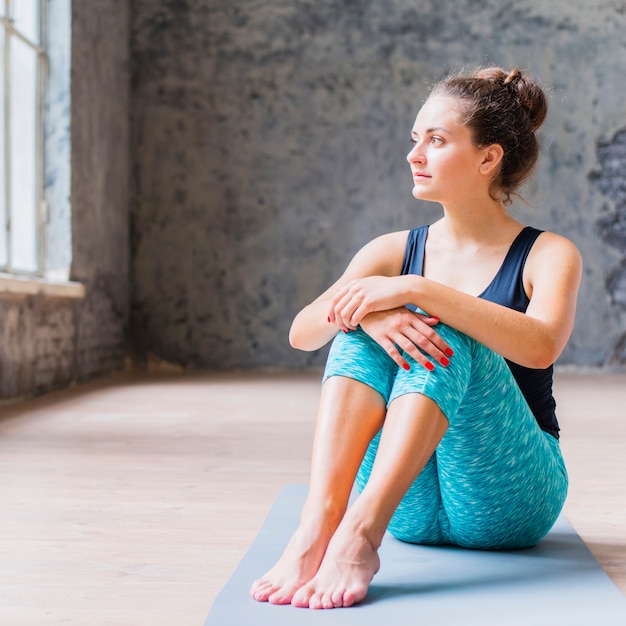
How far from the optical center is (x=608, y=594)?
57.4 inches

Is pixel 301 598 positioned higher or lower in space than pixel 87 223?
lower

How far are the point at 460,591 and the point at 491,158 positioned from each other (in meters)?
0.81

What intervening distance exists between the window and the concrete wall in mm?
1516

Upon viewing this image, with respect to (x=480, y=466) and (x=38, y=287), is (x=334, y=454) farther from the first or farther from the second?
(x=38, y=287)

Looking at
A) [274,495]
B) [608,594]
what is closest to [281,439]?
[274,495]

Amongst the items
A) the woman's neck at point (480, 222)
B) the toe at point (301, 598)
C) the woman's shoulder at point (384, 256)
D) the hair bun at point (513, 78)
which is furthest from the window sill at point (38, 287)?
the toe at point (301, 598)

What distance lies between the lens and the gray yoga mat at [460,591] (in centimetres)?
131

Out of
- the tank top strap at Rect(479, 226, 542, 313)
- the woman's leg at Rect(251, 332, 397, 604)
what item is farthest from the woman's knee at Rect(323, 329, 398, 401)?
the tank top strap at Rect(479, 226, 542, 313)

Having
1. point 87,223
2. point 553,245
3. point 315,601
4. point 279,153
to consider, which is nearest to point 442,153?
point 553,245

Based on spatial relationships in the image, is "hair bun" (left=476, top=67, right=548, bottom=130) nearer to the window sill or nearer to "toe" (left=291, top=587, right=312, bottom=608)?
"toe" (left=291, top=587, right=312, bottom=608)

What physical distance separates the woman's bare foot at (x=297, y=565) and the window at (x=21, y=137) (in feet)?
11.3

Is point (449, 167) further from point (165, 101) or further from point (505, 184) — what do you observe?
point (165, 101)

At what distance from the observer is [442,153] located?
5.57 ft

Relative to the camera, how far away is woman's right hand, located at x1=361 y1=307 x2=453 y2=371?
1.38 metres
